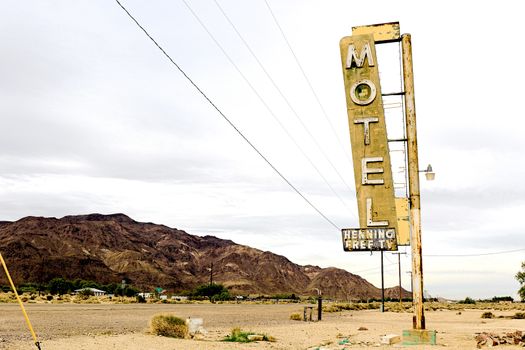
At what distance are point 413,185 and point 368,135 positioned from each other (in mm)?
2075

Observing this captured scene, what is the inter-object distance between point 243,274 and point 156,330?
588 feet

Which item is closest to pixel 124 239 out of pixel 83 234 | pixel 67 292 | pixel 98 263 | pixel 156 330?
pixel 83 234

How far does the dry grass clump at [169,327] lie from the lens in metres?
19.3

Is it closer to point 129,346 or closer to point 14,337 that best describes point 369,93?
point 129,346

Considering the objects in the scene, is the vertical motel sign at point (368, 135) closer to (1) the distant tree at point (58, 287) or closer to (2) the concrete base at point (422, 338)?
(2) the concrete base at point (422, 338)

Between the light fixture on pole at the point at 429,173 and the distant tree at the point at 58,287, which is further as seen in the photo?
the distant tree at the point at 58,287

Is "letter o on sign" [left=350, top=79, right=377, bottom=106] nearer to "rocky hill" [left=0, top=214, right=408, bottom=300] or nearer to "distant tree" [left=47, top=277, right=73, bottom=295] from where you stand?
"distant tree" [left=47, top=277, right=73, bottom=295]

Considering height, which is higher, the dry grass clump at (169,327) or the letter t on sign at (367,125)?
the letter t on sign at (367,125)

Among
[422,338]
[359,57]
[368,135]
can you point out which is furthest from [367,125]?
[422,338]

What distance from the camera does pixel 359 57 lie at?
1714 cm

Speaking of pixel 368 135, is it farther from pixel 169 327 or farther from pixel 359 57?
pixel 169 327

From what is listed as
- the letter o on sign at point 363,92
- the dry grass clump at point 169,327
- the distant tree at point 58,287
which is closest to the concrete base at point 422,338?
the letter o on sign at point 363,92

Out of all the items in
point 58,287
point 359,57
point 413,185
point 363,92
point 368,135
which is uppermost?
point 359,57

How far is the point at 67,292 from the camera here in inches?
4171
